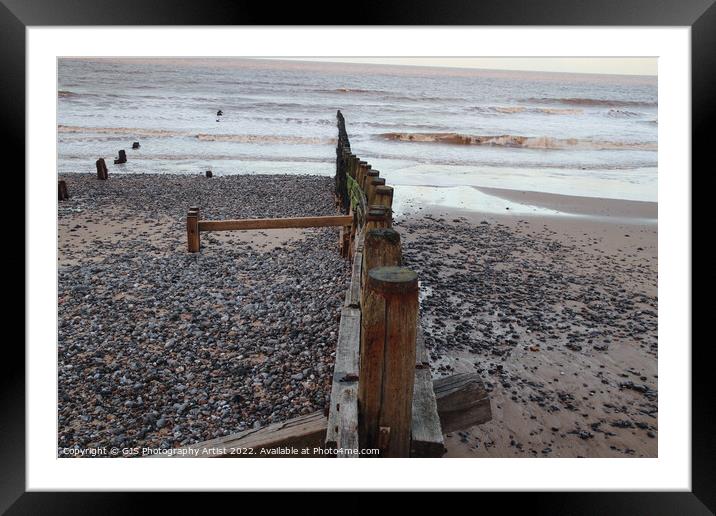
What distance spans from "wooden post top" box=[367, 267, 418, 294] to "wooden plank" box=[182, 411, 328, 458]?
1021 mm

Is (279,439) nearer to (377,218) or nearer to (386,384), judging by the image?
(386,384)

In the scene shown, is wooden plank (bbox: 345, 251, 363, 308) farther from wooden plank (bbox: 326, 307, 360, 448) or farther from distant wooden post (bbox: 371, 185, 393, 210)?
distant wooden post (bbox: 371, 185, 393, 210)

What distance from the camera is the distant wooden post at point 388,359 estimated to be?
1967 mm

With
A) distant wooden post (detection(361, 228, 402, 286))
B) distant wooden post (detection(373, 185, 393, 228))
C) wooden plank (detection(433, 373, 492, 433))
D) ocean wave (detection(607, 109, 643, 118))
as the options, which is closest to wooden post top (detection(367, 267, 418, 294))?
distant wooden post (detection(361, 228, 402, 286))

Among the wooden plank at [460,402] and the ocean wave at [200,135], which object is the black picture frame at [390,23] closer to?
the wooden plank at [460,402]

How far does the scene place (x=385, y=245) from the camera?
2.52m

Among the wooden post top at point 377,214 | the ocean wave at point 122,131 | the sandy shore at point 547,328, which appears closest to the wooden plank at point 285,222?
the sandy shore at point 547,328

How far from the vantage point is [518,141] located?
22922mm

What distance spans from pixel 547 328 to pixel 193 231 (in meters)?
4.52
